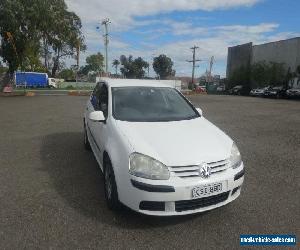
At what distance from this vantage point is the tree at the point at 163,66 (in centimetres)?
9581

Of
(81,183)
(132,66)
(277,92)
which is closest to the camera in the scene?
(81,183)

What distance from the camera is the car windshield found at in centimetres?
507

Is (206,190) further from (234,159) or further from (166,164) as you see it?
(234,159)

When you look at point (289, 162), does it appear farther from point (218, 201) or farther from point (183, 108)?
point (218, 201)

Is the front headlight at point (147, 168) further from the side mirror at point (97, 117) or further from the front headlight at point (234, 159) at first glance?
the side mirror at point (97, 117)

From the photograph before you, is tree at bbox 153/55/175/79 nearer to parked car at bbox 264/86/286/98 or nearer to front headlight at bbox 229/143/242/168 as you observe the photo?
parked car at bbox 264/86/286/98

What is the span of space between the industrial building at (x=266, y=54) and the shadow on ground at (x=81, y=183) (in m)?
42.3

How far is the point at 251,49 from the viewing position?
5441cm

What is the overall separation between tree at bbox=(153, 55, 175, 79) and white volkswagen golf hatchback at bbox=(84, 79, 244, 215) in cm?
9231

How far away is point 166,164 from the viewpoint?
375 cm

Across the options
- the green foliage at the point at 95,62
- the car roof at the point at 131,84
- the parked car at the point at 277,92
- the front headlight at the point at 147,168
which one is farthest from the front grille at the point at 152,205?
the green foliage at the point at 95,62

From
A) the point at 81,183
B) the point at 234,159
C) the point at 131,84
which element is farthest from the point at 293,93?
the point at 234,159

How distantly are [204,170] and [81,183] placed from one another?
2.35m

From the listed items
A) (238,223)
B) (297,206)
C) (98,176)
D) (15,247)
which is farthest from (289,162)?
(15,247)
